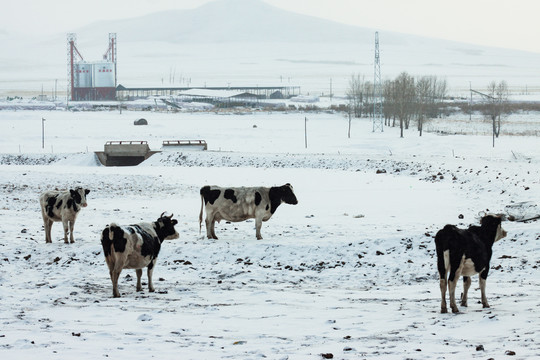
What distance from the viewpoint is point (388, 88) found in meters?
107

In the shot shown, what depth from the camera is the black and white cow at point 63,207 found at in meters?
19.2

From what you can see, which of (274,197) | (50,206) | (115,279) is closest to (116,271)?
(115,279)

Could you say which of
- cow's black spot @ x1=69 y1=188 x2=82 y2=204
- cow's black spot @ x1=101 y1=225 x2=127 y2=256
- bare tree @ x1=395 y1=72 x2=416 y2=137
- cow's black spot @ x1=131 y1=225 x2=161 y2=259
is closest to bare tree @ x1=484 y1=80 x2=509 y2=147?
bare tree @ x1=395 y1=72 x2=416 y2=137

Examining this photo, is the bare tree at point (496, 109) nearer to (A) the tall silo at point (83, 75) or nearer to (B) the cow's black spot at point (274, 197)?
(B) the cow's black spot at point (274, 197)

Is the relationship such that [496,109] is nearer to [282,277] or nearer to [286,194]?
[286,194]

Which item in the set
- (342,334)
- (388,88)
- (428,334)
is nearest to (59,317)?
(342,334)

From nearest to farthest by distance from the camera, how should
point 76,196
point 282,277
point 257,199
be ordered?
point 282,277 < point 76,196 < point 257,199

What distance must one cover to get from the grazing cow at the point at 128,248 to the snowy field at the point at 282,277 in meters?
0.56

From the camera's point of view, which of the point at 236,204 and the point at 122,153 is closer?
the point at 236,204

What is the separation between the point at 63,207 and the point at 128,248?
6.36 m

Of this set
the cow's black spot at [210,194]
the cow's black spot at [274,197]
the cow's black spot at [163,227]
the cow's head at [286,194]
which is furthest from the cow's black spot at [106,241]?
the cow's head at [286,194]

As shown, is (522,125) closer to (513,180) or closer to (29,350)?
(513,180)

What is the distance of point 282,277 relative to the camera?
16328 mm

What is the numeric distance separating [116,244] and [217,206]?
6.94 m
